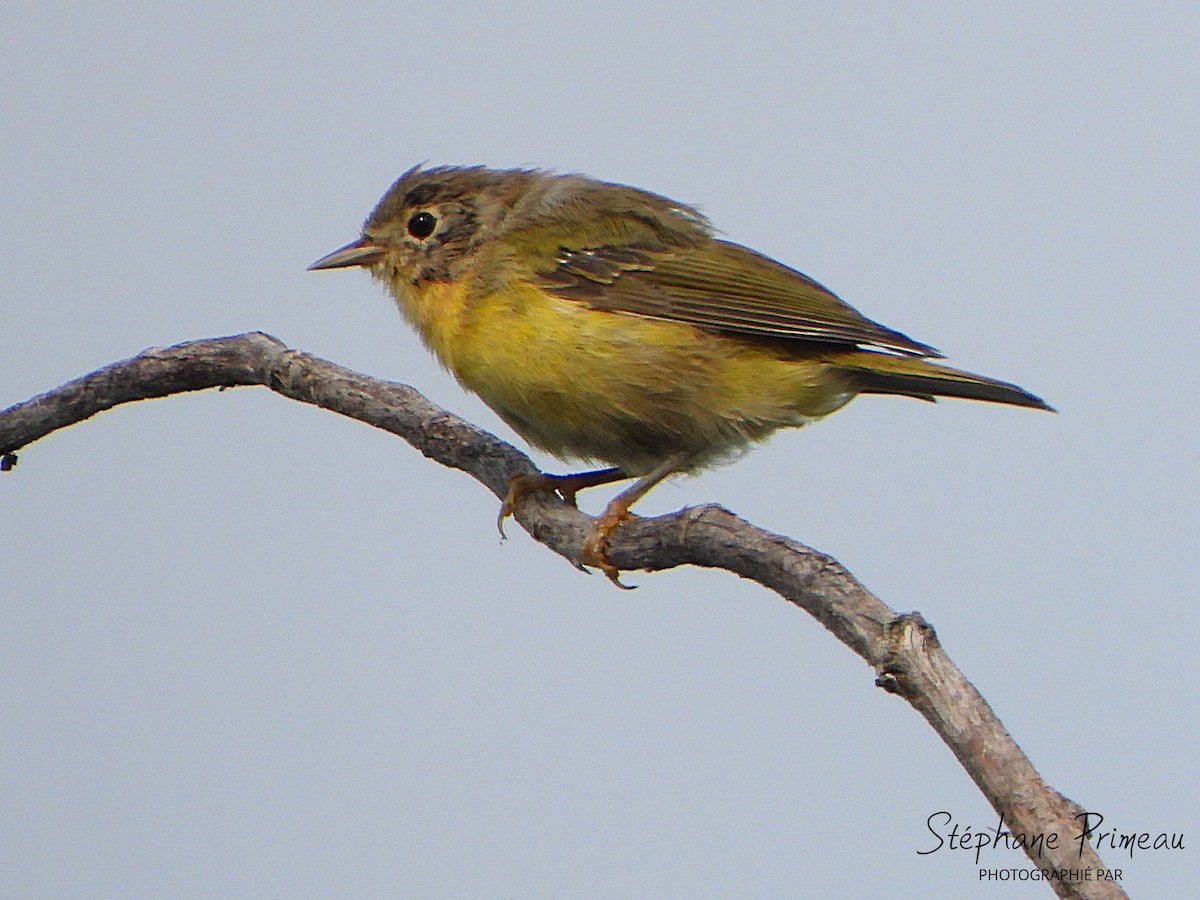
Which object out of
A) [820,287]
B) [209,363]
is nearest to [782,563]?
[820,287]

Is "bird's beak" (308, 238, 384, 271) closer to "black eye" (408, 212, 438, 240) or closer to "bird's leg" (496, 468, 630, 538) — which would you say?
"black eye" (408, 212, 438, 240)

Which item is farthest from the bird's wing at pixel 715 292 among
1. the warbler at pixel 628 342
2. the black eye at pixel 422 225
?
the black eye at pixel 422 225

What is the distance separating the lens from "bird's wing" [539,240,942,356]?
199 inches

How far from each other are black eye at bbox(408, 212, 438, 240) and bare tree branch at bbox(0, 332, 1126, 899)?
2.60 feet

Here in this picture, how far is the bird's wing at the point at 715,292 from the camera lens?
5.07 metres

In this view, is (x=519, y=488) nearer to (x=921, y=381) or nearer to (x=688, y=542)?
(x=688, y=542)

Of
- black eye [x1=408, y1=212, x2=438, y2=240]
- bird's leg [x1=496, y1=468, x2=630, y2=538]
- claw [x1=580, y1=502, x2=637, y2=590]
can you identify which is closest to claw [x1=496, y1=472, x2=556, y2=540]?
bird's leg [x1=496, y1=468, x2=630, y2=538]

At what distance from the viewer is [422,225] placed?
571 centimetres

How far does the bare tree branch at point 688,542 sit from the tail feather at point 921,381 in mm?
1065

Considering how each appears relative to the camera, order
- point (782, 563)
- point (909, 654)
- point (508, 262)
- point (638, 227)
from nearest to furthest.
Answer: point (909, 654) < point (782, 563) < point (508, 262) < point (638, 227)

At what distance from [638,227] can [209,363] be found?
1.75m

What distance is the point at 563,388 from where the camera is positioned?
494cm

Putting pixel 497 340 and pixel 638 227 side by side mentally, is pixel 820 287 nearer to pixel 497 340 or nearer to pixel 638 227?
pixel 638 227

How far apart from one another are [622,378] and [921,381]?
1036 millimetres
